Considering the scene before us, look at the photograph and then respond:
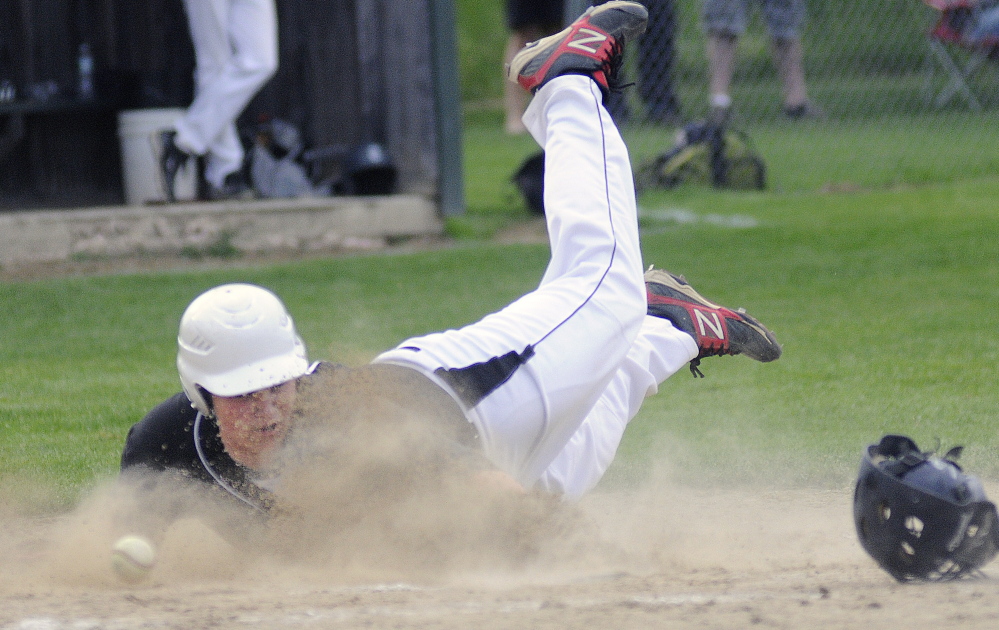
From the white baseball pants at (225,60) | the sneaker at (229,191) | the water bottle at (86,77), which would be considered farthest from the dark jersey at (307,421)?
the water bottle at (86,77)

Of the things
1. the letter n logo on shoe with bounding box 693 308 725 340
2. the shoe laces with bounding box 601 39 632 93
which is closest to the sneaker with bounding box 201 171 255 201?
the shoe laces with bounding box 601 39 632 93

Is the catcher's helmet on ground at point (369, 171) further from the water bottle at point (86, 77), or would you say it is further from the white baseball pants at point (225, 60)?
the water bottle at point (86, 77)

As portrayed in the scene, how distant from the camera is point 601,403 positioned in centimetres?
362

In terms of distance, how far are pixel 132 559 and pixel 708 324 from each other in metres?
1.89

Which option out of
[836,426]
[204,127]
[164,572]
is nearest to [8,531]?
[164,572]

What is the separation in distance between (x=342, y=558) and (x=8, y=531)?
4.32 feet

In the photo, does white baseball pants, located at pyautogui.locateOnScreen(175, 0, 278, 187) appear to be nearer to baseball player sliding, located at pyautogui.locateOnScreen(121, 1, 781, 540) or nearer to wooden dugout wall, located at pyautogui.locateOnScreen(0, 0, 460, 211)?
wooden dugout wall, located at pyautogui.locateOnScreen(0, 0, 460, 211)

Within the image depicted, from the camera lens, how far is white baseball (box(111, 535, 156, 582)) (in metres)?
3.07

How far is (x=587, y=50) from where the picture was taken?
12.8ft

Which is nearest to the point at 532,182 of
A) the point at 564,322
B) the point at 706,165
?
the point at 706,165

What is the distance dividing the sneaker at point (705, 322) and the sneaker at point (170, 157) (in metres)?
5.17

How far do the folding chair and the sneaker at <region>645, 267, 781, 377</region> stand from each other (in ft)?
30.2

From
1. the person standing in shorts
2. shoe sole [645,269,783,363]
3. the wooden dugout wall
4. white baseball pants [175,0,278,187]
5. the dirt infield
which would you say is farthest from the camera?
the person standing in shorts

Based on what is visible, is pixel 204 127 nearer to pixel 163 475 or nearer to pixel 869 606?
pixel 163 475
